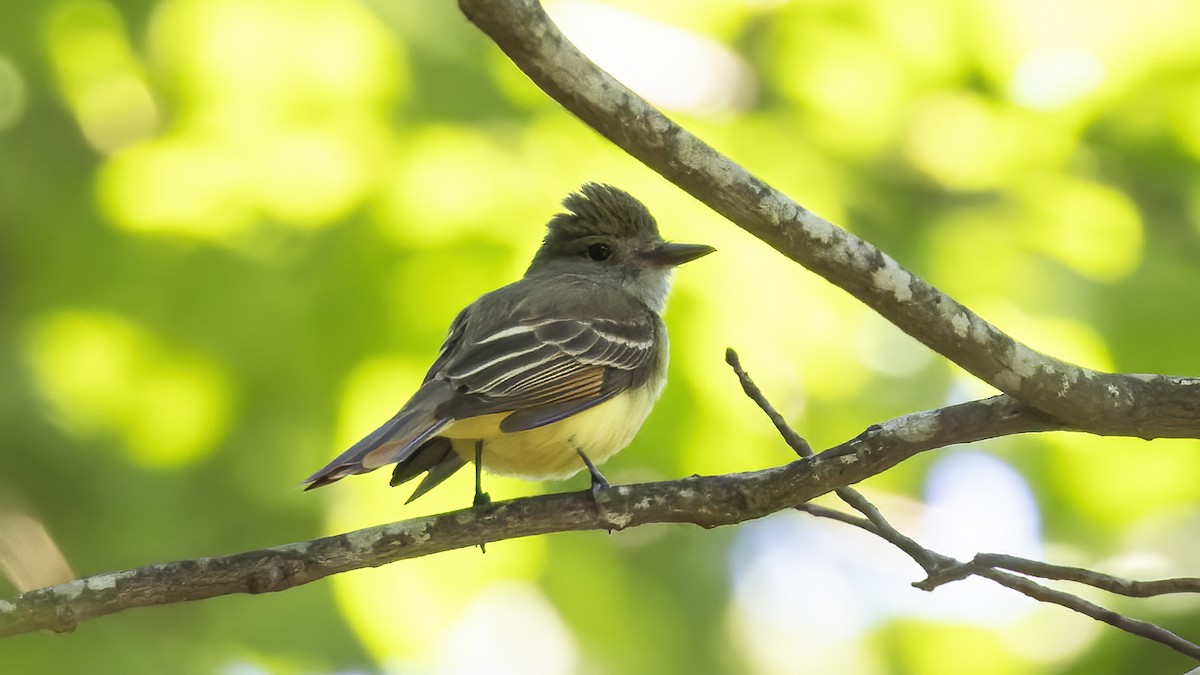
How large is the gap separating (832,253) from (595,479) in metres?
1.14

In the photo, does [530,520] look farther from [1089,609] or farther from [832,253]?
[1089,609]

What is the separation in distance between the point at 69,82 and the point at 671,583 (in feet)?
10.7

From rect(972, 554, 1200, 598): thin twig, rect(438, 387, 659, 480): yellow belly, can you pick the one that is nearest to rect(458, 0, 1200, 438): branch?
rect(972, 554, 1200, 598): thin twig

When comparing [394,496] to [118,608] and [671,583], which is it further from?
[118,608]

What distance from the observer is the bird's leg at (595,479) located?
303 centimetres

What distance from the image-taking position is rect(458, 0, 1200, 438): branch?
2207mm

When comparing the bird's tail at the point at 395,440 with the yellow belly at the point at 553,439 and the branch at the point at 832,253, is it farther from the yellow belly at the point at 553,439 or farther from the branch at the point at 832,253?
the branch at the point at 832,253

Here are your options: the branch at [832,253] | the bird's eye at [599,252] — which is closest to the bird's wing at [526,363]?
the bird's eye at [599,252]

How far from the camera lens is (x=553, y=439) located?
3.56 meters

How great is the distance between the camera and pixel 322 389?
4699mm

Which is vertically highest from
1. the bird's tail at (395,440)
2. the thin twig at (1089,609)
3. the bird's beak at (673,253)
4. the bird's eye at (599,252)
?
the bird's eye at (599,252)

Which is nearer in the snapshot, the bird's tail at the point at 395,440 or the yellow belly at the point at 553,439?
the bird's tail at the point at 395,440

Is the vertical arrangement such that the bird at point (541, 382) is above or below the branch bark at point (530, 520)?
above

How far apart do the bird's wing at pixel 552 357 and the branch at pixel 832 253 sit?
1146 millimetres
